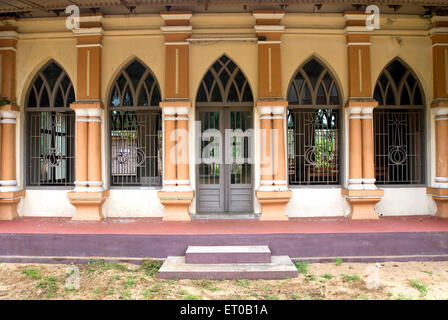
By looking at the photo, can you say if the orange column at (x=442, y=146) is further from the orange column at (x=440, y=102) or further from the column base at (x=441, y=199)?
the column base at (x=441, y=199)

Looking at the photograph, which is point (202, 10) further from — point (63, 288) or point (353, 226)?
point (63, 288)

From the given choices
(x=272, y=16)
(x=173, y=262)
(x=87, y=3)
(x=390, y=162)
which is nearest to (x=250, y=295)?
(x=173, y=262)

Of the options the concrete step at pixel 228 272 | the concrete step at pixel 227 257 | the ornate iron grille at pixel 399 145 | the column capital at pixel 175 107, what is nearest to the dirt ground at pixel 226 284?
the concrete step at pixel 228 272

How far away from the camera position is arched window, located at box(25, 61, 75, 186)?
6809 mm

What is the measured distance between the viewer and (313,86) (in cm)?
668

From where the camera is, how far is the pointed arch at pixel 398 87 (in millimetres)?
6730

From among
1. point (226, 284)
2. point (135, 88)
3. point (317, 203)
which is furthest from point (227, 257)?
point (135, 88)

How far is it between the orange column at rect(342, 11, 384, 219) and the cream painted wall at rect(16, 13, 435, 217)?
171 millimetres

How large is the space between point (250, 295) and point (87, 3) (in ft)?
16.7

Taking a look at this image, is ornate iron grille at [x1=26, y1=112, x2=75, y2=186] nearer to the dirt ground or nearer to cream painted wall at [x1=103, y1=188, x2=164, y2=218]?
cream painted wall at [x1=103, y1=188, x2=164, y2=218]

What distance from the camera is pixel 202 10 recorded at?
647 cm

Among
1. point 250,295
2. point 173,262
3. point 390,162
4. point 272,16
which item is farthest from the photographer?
point 390,162

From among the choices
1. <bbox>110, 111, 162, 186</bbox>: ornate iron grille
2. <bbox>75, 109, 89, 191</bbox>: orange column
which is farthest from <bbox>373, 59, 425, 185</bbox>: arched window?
<bbox>75, 109, 89, 191</bbox>: orange column

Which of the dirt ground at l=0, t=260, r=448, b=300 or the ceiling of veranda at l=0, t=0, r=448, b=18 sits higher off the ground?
the ceiling of veranda at l=0, t=0, r=448, b=18
